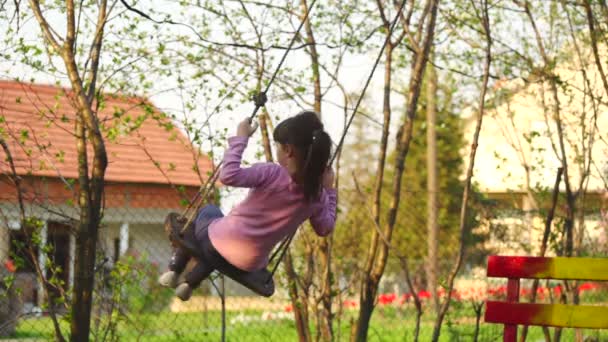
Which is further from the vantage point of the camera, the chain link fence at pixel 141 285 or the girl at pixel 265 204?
the chain link fence at pixel 141 285

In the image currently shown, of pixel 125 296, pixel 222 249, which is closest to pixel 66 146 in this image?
pixel 125 296

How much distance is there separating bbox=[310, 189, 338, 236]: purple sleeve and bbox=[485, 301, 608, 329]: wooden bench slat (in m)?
0.95

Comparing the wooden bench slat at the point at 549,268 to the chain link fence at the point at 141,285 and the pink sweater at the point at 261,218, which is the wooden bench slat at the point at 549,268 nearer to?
the pink sweater at the point at 261,218

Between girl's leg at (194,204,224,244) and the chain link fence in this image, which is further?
the chain link fence

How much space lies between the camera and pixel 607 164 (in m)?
8.80

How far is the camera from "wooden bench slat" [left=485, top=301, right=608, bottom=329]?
502 centimetres

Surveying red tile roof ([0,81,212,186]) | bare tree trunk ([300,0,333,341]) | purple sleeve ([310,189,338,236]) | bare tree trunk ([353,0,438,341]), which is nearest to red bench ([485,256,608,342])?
purple sleeve ([310,189,338,236])

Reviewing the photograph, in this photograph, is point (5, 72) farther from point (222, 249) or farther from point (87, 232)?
point (222, 249)

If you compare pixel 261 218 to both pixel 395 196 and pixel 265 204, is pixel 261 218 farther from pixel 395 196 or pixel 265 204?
pixel 395 196

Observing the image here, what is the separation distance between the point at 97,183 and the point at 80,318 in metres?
0.73

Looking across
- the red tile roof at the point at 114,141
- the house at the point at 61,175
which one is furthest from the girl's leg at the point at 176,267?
the red tile roof at the point at 114,141

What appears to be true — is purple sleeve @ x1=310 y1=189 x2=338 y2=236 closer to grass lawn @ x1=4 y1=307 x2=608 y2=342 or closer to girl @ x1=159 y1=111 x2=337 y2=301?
girl @ x1=159 y1=111 x2=337 y2=301

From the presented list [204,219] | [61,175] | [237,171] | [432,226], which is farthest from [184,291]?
[432,226]

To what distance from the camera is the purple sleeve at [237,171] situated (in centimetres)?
421
